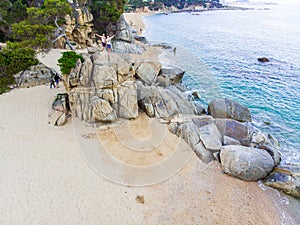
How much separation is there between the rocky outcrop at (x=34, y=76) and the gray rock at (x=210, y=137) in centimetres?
1614

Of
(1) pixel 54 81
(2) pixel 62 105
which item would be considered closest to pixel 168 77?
(2) pixel 62 105

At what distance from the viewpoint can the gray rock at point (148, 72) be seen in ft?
65.2

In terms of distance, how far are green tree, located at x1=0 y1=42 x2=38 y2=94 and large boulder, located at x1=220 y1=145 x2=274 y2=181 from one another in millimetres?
19823

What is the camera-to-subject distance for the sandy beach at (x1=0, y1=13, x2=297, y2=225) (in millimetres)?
9656

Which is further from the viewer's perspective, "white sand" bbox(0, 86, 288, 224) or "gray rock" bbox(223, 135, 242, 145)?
"gray rock" bbox(223, 135, 242, 145)

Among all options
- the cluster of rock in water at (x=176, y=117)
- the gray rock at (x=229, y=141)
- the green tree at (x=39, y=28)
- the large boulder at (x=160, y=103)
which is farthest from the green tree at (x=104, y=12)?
the gray rock at (x=229, y=141)

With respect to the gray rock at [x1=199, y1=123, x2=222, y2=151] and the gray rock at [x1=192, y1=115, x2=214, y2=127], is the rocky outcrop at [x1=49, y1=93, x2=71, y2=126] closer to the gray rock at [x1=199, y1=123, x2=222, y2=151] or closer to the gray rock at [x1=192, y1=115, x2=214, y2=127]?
the gray rock at [x1=192, y1=115, x2=214, y2=127]

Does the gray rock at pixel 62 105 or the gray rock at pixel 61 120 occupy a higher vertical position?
the gray rock at pixel 62 105

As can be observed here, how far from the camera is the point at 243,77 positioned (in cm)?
2941

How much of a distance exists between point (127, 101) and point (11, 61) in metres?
12.8

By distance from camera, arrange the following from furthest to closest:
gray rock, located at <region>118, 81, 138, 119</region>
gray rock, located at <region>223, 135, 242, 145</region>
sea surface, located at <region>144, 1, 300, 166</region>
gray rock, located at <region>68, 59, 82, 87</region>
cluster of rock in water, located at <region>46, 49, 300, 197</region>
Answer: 1. sea surface, located at <region>144, 1, 300, 166</region>
2. gray rock, located at <region>118, 81, 138, 119</region>
3. gray rock, located at <region>68, 59, 82, 87</region>
4. gray rock, located at <region>223, 135, 242, 145</region>
5. cluster of rock in water, located at <region>46, 49, 300, 197</region>

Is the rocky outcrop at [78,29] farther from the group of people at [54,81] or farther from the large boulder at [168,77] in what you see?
the large boulder at [168,77]

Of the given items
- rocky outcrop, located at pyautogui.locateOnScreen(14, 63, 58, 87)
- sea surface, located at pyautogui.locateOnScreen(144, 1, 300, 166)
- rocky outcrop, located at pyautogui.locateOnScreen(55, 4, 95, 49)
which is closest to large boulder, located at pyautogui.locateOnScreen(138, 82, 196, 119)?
sea surface, located at pyautogui.locateOnScreen(144, 1, 300, 166)

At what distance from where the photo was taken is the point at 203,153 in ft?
43.5
